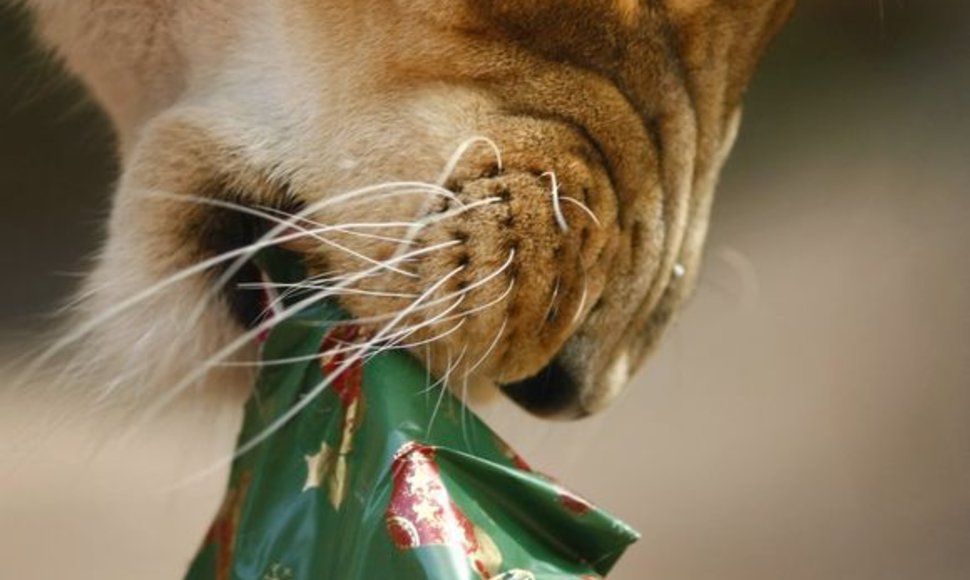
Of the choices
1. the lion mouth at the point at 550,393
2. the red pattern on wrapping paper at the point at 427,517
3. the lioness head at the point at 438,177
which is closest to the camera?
the red pattern on wrapping paper at the point at 427,517

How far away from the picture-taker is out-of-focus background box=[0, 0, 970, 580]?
4.64ft

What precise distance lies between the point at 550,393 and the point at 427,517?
28 cm

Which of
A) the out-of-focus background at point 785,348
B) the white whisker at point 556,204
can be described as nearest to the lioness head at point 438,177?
the white whisker at point 556,204

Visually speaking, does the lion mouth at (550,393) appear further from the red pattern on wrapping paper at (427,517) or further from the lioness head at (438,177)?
the red pattern on wrapping paper at (427,517)

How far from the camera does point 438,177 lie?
2.71 ft

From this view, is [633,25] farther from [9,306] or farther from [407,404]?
[9,306]

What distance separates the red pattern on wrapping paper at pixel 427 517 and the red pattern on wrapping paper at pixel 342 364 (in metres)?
0.07

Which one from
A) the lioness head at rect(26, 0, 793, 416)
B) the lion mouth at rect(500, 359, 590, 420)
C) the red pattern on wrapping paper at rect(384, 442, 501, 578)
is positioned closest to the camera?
the red pattern on wrapping paper at rect(384, 442, 501, 578)

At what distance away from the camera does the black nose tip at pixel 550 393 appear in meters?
0.95

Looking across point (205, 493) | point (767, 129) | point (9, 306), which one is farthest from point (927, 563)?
point (9, 306)

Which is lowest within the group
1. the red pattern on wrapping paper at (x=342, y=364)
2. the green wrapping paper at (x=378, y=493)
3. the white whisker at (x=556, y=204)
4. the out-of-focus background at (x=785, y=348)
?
the out-of-focus background at (x=785, y=348)

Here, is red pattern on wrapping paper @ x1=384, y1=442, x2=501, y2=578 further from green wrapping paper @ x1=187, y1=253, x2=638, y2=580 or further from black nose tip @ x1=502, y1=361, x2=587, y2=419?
black nose tip @ x1=502, y1=361, x2=587, y2=419

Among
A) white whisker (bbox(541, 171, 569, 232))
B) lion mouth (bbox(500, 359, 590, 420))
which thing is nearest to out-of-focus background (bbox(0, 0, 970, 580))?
lion mouth (bbox(500, 359, 590, 420))

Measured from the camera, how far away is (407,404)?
778 mm
